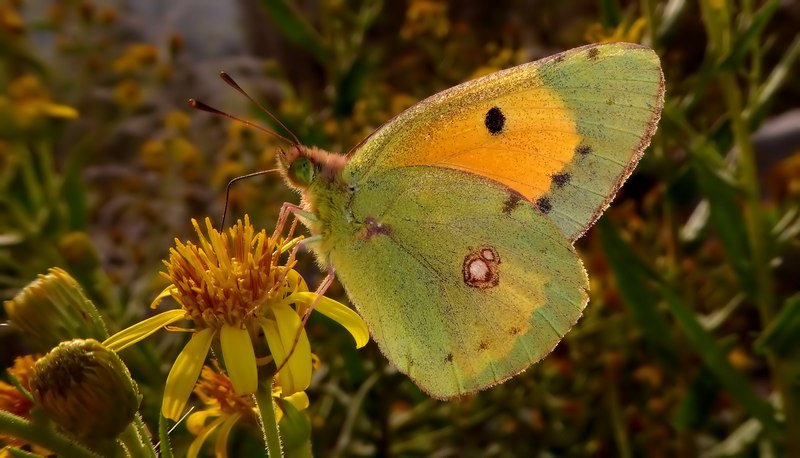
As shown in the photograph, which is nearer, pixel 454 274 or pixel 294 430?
pixel 294 430

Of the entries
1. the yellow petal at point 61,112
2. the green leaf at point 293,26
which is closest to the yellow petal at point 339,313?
the green leaf at point 293,26

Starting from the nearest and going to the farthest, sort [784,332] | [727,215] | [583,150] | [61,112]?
[583,150] → [784,332] → [727,215] → [61,112]

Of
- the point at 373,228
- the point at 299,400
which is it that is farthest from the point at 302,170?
the point at 299,400

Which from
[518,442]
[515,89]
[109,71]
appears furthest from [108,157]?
[515,89]

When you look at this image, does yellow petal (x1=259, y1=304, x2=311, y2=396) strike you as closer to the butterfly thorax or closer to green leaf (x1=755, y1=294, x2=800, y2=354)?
the butterfly thorax

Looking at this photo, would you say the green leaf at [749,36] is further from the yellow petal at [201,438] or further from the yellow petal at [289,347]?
the yellow petal at [201,438]

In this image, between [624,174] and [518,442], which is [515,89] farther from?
[518,442]

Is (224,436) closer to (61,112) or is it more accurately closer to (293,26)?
(293,26)
